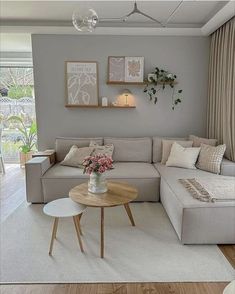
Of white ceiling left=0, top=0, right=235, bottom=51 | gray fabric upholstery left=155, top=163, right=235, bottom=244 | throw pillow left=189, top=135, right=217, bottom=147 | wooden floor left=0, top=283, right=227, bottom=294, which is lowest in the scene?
wooden floor left=0, top=283, right=227, bottom=294

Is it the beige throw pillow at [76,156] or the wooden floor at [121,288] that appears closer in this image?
the wooden floor at [121,288]

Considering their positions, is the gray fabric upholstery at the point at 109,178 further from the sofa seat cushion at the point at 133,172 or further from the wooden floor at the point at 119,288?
the wooden floor at the point at 119,288

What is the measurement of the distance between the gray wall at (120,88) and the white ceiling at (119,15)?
0.17 meters

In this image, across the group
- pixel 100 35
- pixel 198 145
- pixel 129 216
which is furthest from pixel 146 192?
pixel 100 35

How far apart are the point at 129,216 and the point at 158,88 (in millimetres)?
2372

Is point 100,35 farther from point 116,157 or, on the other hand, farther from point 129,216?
point 129,216

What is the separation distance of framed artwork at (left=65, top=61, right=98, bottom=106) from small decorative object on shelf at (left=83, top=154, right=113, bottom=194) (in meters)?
1.96

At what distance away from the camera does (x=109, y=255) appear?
2389mm

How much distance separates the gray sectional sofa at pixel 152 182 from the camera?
8.19ft

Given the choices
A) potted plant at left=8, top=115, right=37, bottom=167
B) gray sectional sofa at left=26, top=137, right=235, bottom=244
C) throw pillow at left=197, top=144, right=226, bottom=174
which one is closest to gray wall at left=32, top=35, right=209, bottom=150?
gray sectional sofa at left=26, top=137, right=235, bottom=244

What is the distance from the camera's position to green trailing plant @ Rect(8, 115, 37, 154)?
5855 millimetres

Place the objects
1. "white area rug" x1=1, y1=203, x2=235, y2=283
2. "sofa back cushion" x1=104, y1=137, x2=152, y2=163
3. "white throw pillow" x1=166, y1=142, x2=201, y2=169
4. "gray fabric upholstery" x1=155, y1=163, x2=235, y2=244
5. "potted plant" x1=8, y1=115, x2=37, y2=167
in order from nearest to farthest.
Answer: "white area rug" x1=1, y1=203, x2=235, y2=283, "gray fabric upholstery" x1=155, y1=163, x2=235, y2=244, "white throw pillow" x1=166, y1=142, x2=201, y2=169, "sofa back cushion" x1=104, y1=137, x2=152, y2=163, "potted plant" x1=8, y1=115, x2=37, y2=167

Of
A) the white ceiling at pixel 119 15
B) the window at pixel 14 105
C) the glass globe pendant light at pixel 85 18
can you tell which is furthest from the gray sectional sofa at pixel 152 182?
the window at pixel 14 105

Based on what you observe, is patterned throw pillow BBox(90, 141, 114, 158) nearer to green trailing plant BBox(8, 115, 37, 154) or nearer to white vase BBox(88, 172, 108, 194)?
white vase BBox(88, 172, 108, 194)
